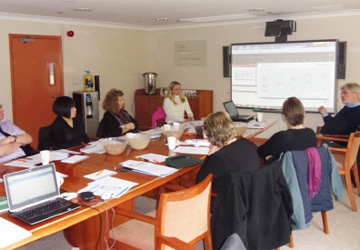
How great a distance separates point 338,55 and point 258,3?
1.95 meters

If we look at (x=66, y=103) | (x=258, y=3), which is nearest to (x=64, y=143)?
(x=66, y=103)

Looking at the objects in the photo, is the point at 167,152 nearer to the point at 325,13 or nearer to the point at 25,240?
the point at 25,240

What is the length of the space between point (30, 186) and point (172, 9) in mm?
4151

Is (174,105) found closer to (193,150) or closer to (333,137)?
(333,137)

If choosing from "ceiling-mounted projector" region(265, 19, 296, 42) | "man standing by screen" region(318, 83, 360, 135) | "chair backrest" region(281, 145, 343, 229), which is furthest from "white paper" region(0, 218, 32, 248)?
"ceiling-mounted projector" region(265, 19, 296, 42)

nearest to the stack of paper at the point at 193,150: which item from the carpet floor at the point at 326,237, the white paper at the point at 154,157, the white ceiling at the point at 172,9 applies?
the white paper at the point at 154,157

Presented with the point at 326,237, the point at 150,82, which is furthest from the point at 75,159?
the point at 150,82

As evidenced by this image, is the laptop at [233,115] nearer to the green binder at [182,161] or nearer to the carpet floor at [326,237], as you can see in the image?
the carpet floor at [326,237]

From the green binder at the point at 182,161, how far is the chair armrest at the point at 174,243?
0.92 metres

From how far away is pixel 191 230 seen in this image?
94.1 inches

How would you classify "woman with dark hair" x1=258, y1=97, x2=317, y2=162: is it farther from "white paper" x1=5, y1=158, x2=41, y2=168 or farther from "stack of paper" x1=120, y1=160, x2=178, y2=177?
"white paper" x1=5, y1=158, x2=41, y2=168

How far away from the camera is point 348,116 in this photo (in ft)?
15.6

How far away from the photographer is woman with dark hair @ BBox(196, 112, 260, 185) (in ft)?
8.82

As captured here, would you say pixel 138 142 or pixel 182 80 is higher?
pixel 182 80
